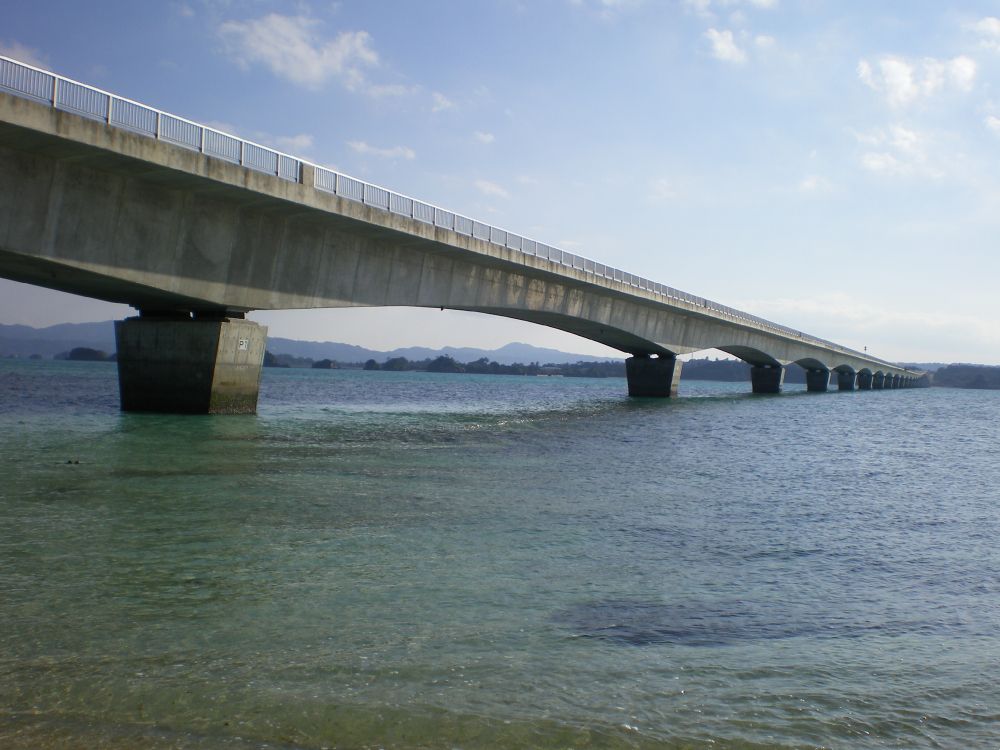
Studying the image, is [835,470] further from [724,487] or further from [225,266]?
[225,266]

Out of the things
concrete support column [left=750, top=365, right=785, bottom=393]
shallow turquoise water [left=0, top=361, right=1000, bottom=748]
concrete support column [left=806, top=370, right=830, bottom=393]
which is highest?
concrete support column [left=806, top=370, right=830, bottom=393]

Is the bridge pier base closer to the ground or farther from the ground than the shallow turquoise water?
farther from the ground

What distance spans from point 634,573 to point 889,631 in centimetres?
276

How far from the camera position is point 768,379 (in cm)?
9450

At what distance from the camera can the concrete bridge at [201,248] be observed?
23.1 m

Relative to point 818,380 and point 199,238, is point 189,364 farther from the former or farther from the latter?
point 818,380

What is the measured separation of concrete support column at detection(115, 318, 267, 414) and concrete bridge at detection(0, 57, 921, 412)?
2.2 inches

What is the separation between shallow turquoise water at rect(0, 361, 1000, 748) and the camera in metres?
5.21

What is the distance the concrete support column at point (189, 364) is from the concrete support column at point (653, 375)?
4143 centimetres

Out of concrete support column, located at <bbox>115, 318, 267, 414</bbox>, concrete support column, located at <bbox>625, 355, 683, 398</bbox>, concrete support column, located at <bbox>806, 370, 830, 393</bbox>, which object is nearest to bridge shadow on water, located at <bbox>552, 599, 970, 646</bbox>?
concrete support column, located at <bbox>115, 318, 267, 414</bbox>

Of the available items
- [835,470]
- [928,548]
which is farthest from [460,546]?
[835,470]

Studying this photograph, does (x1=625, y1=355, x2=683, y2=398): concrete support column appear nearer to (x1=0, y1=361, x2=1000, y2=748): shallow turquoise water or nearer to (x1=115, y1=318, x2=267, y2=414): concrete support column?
(x1=115, y1=318, x2=267, y2=414): concrete support column

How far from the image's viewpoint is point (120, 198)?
25.6 m

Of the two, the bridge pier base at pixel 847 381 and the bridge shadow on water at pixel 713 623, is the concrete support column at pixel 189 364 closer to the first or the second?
the bridge shadow on water at pixel 713 623
